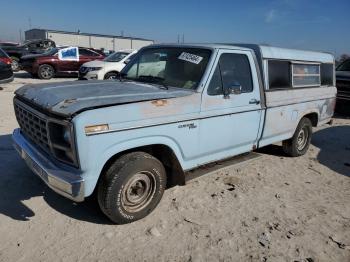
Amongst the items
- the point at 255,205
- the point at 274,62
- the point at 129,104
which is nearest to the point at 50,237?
the point at 129,104

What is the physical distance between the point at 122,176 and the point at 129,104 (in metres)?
0.73

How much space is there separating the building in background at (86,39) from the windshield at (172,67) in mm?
38496

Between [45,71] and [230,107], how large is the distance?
14148 millimetres

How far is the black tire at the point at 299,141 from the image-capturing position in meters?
6.28

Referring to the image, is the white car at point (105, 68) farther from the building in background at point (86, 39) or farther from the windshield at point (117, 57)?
the building in background at point (86, 39)

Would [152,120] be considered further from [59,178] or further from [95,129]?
[59,178]

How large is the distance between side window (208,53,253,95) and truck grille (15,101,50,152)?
6.38 ft

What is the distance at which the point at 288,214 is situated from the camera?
4.24 meters

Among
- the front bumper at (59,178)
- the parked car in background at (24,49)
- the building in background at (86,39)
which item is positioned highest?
the building in background at (86,39)

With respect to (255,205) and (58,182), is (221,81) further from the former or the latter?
(58,182)

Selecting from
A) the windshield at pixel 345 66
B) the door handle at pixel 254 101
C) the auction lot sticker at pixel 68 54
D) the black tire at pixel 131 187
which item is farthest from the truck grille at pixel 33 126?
the auction lot sticker at pixel 68 54

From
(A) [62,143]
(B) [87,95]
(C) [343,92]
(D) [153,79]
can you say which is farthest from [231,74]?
(C) [343,92]

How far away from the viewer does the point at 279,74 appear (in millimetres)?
5516

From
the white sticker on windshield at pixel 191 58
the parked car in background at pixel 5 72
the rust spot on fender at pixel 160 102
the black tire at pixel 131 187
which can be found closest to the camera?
the black tire at pixel 131 187
